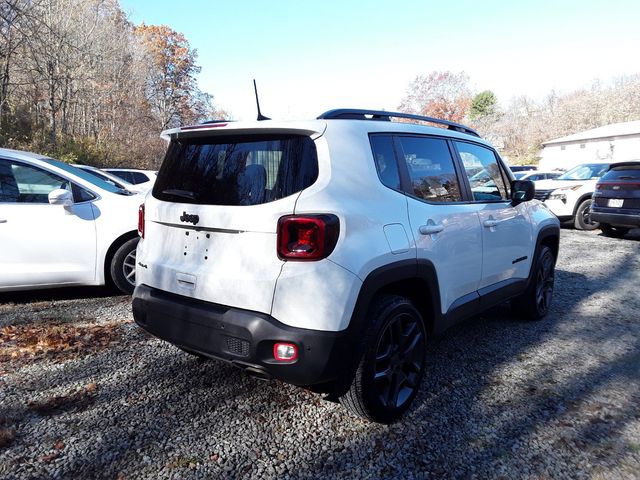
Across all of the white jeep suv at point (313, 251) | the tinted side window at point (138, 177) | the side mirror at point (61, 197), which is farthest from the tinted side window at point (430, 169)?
the tinted side window at point (138, 177)

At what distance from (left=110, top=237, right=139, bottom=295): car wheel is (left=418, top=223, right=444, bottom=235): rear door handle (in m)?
3.34

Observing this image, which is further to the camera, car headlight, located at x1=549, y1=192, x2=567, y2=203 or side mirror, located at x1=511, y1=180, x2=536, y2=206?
car headlight, located at x1=549, y1=192, x2=567, y2=203

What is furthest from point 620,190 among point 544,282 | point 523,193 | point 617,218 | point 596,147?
point 596,147

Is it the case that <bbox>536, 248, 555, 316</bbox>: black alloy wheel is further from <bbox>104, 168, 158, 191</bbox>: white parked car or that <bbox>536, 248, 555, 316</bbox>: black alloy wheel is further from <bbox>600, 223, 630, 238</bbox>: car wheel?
→ <bbox>104, 168, 158, 191</bbox>: white parked car

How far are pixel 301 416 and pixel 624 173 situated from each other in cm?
966

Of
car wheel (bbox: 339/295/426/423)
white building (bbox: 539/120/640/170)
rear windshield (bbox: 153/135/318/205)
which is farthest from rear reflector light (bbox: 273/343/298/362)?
white building (bbox: 539/120/640/170)

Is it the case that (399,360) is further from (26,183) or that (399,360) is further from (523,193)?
(26,183)

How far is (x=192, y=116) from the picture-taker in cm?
4400

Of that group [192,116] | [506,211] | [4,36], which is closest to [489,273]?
[506,211]

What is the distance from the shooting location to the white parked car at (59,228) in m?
4.47

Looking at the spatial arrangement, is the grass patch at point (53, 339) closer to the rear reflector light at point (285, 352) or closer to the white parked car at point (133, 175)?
the rear reflector light at point (285, 352)

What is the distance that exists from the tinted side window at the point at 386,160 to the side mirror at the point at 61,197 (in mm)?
3407

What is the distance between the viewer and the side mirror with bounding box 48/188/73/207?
4500 mm

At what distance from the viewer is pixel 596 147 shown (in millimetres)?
39719
